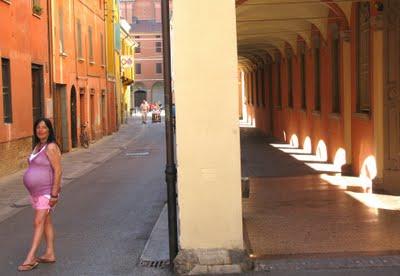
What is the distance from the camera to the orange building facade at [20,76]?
55.3 feet

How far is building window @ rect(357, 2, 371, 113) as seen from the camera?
41.1 feet

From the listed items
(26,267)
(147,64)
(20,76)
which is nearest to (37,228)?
(26,267)

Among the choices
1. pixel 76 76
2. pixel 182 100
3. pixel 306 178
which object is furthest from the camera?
pixel 76 76

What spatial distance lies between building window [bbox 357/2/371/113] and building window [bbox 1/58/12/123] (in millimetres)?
8720

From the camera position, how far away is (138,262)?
289 inches

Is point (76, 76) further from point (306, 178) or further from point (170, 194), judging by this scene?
point (170, 194)

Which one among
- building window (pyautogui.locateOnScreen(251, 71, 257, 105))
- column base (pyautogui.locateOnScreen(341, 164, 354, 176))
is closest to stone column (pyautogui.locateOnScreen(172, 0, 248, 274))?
column base (pyautogui.locateOnScreen(341, 164, 354, 176))

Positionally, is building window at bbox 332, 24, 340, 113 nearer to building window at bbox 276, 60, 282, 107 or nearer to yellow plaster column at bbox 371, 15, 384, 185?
yellow plaster column at bbox 371, 15, 384, 185

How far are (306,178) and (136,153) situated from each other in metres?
11.3

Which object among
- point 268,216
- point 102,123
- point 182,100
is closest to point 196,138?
point 182,100

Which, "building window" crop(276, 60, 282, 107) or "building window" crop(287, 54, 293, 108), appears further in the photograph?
"building window" crop(276, 60, 282, 107)

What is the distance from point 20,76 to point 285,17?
23.5ft

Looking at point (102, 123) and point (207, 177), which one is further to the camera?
point (102, 123)

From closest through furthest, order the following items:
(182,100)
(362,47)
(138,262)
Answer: (182,100) < (138,262) < (362,47)
